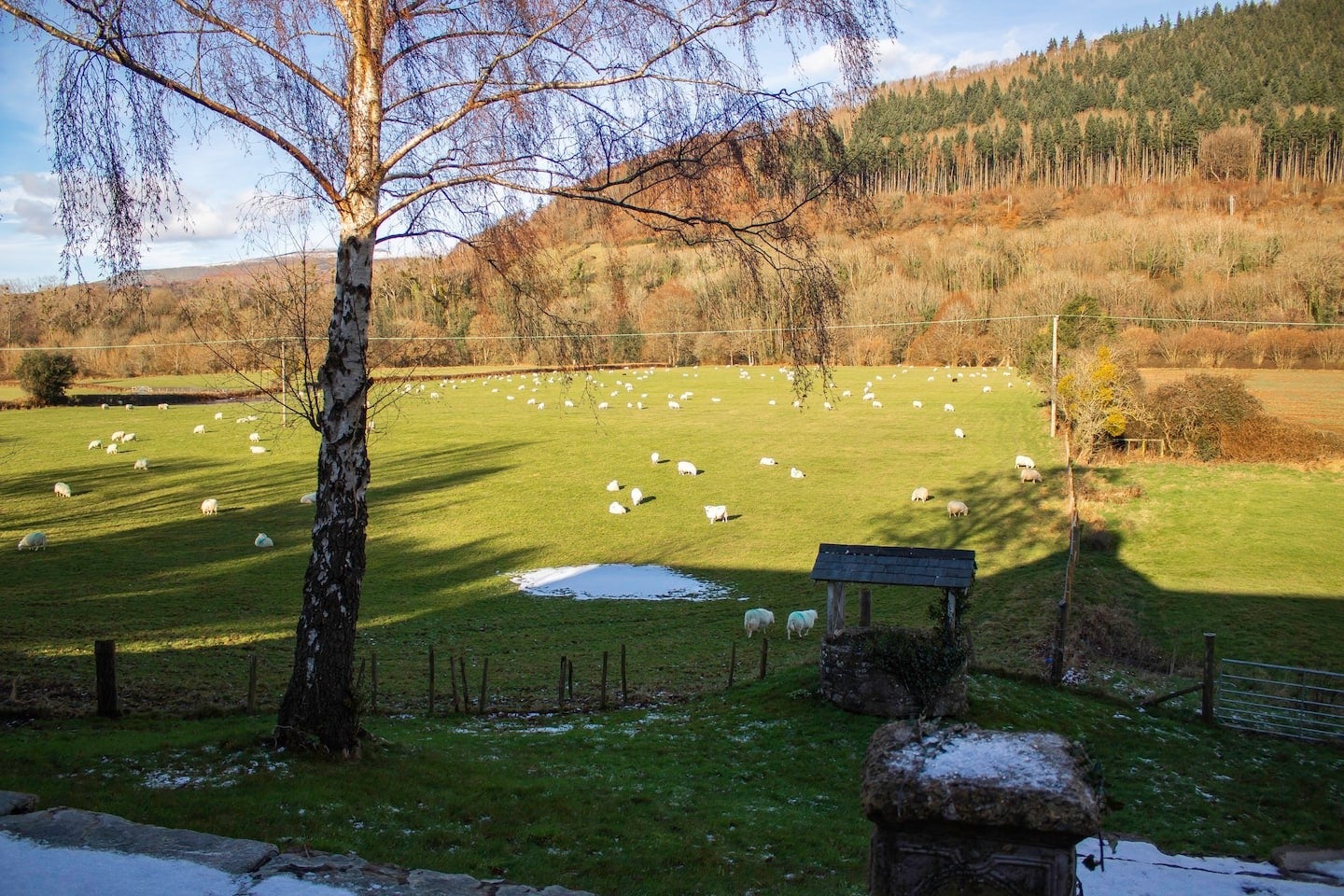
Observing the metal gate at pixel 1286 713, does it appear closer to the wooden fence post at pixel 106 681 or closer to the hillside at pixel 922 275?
the hillside at pixel 922 275

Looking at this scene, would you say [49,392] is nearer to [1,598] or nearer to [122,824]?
[1,598]

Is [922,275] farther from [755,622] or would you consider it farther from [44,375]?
[755,622]

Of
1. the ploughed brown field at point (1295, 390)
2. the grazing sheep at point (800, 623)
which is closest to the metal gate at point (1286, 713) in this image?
the grazing sheep at point (800, 623)

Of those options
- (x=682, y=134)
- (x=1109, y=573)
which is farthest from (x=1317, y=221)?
(x=682, y=134)

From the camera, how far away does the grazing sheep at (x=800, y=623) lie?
20895mm

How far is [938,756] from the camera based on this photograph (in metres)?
4.07

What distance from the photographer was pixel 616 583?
1042 inches

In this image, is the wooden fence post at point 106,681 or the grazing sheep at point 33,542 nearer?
the wooden fence post at point 106,681

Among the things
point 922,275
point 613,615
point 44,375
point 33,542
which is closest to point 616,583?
point 613,615

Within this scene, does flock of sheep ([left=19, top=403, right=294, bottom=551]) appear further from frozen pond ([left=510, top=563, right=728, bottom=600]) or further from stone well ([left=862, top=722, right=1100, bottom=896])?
stone well ([left=862, top=722, right=1100, bottom=896])

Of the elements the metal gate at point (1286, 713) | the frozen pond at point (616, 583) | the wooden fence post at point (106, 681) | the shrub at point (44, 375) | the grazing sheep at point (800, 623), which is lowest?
the frozen pond at point (616, 583)

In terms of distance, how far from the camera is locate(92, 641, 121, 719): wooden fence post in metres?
10.9

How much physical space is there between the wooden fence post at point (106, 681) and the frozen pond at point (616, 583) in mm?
14344

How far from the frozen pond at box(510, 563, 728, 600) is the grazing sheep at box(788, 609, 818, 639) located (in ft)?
13.0
